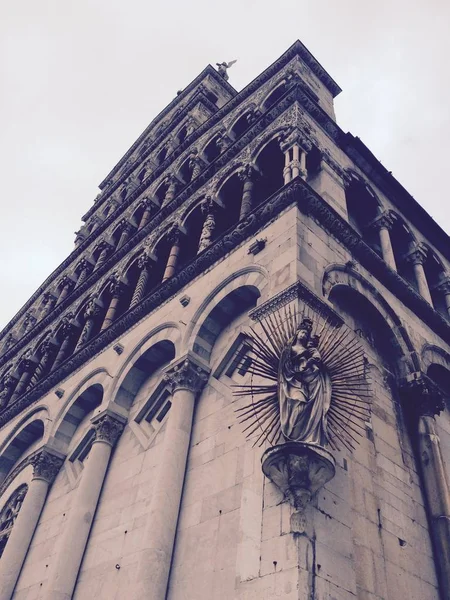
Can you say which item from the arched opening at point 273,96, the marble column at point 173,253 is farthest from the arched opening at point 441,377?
the arched opening at point 273,96

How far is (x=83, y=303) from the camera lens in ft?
66.3

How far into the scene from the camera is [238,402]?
393 inches

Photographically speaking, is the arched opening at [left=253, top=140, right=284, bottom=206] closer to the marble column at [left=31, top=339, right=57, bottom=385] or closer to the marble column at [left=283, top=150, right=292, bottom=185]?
the marble column at [left=283, top=150, right=292, bottom=185]

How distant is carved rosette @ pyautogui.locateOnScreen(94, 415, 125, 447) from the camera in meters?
12.7

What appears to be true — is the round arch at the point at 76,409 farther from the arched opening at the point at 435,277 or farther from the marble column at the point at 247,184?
the arched opening at the point at 435,277

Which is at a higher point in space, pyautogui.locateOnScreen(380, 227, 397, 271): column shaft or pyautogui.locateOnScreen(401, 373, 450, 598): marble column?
pyautogui.locateOnScreen(380, 227, 397, 271): column shaft

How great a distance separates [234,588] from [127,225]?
1697 centimetres

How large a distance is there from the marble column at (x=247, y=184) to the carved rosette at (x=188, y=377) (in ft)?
14.6

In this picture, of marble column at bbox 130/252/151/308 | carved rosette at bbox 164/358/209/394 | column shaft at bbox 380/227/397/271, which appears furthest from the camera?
marble column at bbox 130/252/151/308

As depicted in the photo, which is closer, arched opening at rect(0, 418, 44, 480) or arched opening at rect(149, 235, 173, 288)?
arched opening at rect(0, 418, 44, 480)

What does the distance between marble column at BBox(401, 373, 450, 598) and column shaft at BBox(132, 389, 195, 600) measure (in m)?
4.51

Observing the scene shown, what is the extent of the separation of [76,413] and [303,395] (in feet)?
30.9

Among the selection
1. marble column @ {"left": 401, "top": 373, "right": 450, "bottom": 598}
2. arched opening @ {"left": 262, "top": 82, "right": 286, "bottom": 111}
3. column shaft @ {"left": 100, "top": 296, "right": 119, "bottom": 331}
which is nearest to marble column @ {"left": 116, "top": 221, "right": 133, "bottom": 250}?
column shaft @ {"left": 100, "top": 296, "right": 119, "bottom": 331}

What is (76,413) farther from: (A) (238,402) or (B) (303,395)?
(B) (303,395)
